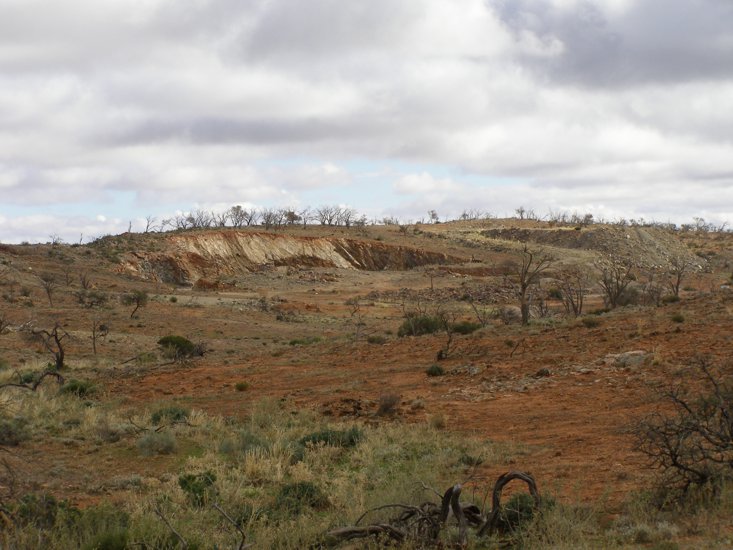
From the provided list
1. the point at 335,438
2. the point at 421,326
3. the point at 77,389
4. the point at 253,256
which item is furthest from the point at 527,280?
the point at 253,256

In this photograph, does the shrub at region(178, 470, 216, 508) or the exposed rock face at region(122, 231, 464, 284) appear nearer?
the shrub at region(178, 470, 216, 508)

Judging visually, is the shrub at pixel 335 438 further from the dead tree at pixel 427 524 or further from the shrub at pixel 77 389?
the shrub at pixel 77 389

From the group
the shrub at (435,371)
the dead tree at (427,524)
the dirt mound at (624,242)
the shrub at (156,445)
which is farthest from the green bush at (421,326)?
the dirt mound at (624,242)

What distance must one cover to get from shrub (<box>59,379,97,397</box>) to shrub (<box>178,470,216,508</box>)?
31.4ft

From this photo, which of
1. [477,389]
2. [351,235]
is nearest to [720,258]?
[351,235]

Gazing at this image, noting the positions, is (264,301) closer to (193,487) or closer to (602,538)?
(193,487)

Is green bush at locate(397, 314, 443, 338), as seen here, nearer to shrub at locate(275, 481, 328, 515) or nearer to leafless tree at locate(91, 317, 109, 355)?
leafless tree at locate(91, 317, 109, 355)

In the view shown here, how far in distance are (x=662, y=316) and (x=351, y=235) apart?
60464mm

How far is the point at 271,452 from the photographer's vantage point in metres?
10.8

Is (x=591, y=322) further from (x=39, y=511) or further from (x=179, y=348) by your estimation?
(x=39, y=511)

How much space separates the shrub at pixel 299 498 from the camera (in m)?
8.00

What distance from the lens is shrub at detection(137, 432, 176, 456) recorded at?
11.5 metres

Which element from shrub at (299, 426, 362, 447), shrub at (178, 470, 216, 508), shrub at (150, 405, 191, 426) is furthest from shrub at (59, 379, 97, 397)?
shrub at (178, 470, 216, 508)

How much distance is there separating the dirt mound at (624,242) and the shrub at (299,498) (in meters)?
66.9
